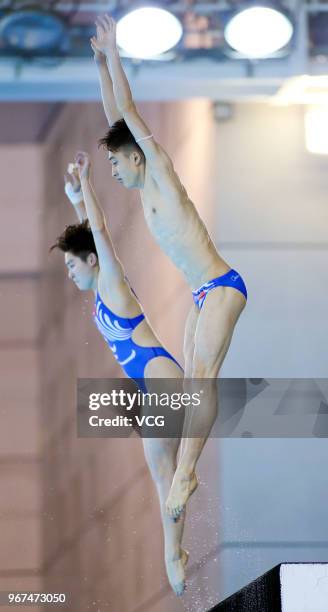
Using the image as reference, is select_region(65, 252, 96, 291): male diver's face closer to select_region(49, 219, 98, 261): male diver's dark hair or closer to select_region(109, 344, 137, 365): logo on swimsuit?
select_region(49, 219, 98, 261): male diver's dark hair

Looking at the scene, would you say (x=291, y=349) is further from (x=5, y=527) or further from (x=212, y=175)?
(x=5, y=527)

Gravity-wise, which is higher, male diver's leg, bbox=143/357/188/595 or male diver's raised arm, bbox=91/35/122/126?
male diver's raised arm, bbox=91/35/122/126

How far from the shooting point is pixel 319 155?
3.99 meters

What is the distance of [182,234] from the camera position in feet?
12.4

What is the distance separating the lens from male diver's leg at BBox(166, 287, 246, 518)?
12.2 feet

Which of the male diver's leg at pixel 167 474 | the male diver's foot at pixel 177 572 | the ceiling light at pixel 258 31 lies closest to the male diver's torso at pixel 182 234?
the male diver's leg at pixel 167 474

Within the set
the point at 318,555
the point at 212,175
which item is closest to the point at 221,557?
the point at 318,555

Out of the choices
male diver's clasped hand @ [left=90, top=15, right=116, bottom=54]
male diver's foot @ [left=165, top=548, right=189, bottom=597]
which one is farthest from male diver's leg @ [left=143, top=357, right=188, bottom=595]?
male diver's clasped hand @ [left=90, top=15, right=116, bottom=54]

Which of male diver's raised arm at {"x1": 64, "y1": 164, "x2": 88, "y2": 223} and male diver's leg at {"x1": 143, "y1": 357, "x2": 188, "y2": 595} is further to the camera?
male diver's raised arm at {"x1": 64, "y1": 164, "x2": 88, "y2": 223}

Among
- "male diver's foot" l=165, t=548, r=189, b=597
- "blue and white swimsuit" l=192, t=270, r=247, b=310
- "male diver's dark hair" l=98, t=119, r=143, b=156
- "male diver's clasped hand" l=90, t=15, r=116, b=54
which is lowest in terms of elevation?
"male diver's foot" l=165, t=548, r=189, b=597

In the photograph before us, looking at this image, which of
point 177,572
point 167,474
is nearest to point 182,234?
point 167,474

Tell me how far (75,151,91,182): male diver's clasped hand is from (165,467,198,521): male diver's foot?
1.24 metres

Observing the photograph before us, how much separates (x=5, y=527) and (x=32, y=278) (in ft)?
3.28

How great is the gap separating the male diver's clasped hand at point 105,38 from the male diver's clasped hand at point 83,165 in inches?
16.6
